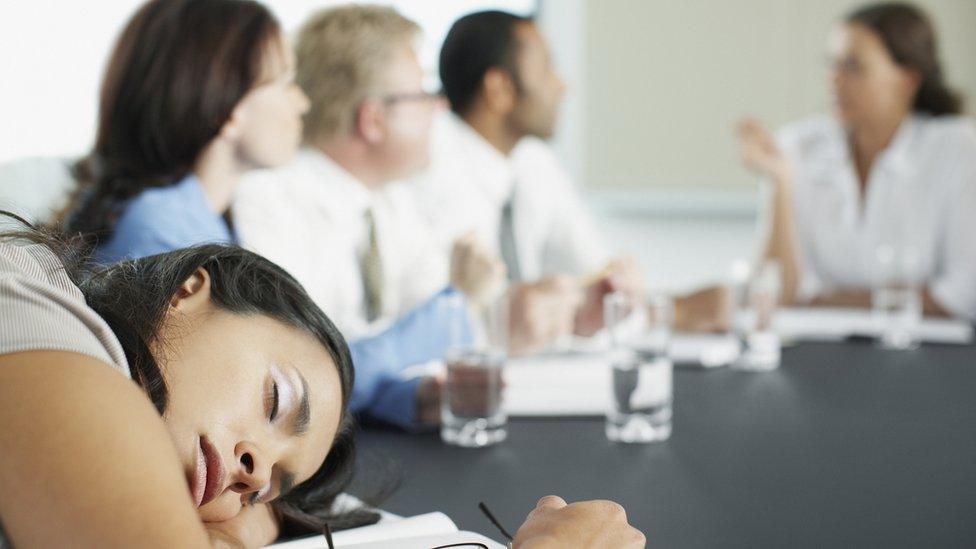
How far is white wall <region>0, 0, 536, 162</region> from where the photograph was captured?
323 centimetres

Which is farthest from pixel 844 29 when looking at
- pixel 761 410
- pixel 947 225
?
pixel 761 410

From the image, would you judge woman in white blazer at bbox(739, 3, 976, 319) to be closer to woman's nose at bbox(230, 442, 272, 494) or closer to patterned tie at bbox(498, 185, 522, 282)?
patterned tie at bbox(498, 185, 522, 282)

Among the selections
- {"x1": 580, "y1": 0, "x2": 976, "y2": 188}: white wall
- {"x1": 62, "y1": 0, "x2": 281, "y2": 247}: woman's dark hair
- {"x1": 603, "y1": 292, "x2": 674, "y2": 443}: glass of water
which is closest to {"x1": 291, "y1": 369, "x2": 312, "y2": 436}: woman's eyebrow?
{"x1": 603, "y1": 292, "x2": 674, "y2": 443}: glass of water

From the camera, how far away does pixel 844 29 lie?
3361 millimetres

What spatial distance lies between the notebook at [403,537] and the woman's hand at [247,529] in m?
0.04

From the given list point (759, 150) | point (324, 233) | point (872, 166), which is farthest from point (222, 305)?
point (872, 166)

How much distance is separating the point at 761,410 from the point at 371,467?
2.29 feet

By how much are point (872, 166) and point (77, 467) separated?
3.12m

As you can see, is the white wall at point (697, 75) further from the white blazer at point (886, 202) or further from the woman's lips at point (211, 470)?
the woman's lips at point (211, 470)

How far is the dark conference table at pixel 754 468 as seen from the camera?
1.10m

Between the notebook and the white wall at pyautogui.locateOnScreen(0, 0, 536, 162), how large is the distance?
235 centimetres

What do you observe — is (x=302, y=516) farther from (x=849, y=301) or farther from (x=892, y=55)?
(x=892, y=55)

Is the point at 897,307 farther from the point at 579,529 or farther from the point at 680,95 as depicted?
the point at 680,95

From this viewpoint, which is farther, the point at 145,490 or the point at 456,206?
the point at 456,206
